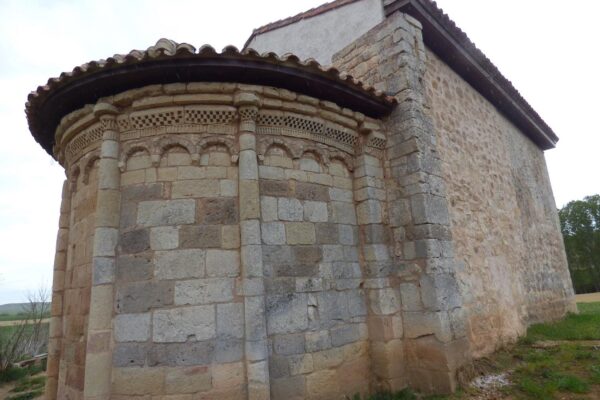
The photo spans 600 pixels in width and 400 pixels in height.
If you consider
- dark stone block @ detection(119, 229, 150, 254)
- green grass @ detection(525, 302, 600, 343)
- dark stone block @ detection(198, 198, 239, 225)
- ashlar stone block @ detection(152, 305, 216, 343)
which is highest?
dark stone block @ detection(198, 198, 239, 225)

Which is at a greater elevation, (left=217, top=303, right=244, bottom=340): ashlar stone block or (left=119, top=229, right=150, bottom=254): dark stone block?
(left=119, top=229, right=150, bottom=254): dark stone block

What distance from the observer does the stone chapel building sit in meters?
3.34

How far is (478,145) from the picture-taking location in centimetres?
678

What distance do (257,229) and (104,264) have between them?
4.78 feet

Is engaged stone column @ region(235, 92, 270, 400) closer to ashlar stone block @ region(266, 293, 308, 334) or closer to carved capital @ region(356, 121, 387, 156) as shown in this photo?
ashlar stone block @ region(266, 293, 308, 334)

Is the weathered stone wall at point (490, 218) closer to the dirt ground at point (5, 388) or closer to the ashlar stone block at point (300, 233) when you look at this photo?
the ashlar stone block at point (300, 233)

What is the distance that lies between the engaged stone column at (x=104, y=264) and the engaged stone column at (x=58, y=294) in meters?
1.18

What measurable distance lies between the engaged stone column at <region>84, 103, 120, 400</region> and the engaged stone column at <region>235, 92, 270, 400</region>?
123cm

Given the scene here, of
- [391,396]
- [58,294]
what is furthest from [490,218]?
[58,294]

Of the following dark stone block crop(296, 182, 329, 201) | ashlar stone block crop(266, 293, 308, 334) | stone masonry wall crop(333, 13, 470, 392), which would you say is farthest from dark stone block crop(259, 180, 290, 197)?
stone masonry wall crop(333, 13, 470, 392)

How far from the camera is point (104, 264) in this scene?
11.2 feet

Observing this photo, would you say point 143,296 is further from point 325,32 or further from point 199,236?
point 325,32

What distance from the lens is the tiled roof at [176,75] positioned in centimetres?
357

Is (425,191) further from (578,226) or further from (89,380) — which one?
(578,226)
